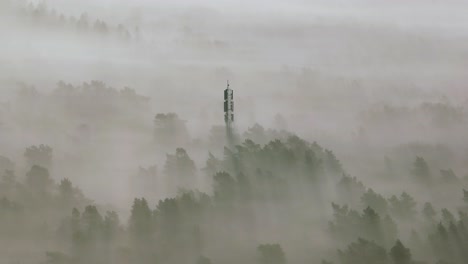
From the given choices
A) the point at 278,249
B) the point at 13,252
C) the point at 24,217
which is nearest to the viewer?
the point at 13,252

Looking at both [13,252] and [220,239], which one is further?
[220,239]

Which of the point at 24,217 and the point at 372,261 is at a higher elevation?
the point at 24,217

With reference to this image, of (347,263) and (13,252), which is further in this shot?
(347,263)

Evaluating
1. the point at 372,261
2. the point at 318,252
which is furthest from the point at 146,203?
the point at 372,261

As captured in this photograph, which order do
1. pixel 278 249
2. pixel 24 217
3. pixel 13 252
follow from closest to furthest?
A: pixel 13 252 < pixel 24 217 < pixel 278 249

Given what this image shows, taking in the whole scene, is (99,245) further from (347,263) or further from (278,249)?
(347,263)

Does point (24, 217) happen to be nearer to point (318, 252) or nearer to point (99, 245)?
point (99, 245)

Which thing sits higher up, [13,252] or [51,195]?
[51,195]

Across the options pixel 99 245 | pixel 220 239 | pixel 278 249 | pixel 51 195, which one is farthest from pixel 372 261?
pixel 51 195

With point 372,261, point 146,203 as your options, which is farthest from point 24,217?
point 372,261
